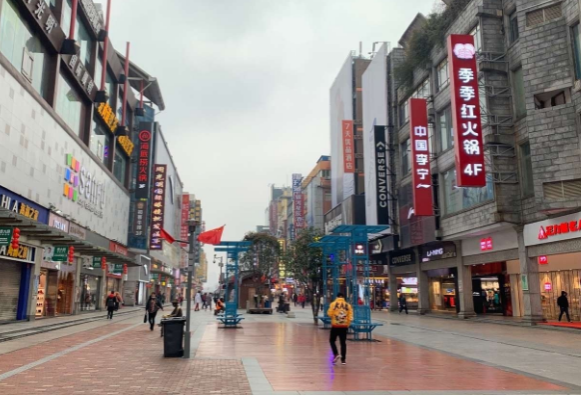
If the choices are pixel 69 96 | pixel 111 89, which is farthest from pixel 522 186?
pixel 111 89

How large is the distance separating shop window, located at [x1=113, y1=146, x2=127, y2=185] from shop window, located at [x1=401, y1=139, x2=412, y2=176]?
26.9 metres

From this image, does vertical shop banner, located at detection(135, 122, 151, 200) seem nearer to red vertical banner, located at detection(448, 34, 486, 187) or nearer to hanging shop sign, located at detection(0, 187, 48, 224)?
hanging shop sign, located at detection(0, 187, 48, 224)

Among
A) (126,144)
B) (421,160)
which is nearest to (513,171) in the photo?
(421,160)

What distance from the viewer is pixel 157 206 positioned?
188 ft

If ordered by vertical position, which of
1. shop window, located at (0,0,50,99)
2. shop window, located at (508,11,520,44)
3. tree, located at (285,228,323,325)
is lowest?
tree, located at (285,228,323,325)

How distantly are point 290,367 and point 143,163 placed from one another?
4609 cm

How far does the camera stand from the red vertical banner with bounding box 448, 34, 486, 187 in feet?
79.6

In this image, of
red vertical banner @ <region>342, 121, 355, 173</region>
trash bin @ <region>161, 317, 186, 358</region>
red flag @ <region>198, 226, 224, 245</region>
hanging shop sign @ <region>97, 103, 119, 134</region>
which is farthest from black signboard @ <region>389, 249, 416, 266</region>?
trash bin @ <region>161, 317, 186, 358</region>

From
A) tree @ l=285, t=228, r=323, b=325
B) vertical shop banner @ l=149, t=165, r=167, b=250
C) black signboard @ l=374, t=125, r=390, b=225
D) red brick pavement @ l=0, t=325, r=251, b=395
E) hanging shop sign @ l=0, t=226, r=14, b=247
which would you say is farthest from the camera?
vertical shop banner @ l=149, t=165, r=167, b=250

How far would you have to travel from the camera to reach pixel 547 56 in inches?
893

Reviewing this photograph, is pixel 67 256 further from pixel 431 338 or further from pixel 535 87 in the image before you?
pixel 535 87

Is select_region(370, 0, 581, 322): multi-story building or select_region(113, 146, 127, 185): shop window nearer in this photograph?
select_region(370, 0, 581, 322): multi-story building

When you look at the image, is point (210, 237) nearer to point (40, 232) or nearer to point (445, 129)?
point (40, 232)

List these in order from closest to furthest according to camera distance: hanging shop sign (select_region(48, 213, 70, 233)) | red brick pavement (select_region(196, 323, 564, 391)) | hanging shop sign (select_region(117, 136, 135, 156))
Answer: red brick pavement (select_region(196, 323, 564, 391))
hanging shop sign (select_region(48, 213, 70, 233))
hanging shop sign (select_region(117, 136, 135, 156))
